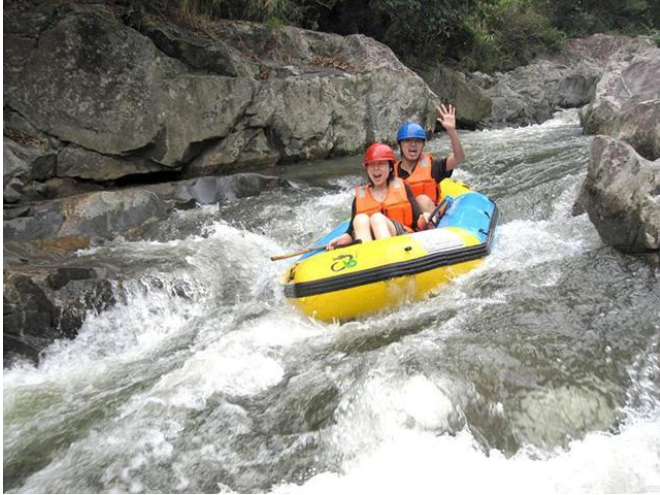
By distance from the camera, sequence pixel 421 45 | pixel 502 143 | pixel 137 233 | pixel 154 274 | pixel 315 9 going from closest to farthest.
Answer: pixel 154 274
pixel 137 233
pixel 502 143
pixel 315 9
pixel 421 45

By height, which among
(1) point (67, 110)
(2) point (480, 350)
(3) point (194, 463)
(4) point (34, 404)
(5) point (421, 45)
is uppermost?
(5) point (421, 45)

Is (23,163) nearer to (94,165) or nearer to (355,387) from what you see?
(94,165)

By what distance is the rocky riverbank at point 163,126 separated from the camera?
14.8 feet

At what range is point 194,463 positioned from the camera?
8.87 feet

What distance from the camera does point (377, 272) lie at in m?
3.98

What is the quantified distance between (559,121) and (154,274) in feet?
39.3

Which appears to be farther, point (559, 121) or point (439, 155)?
point (559, 121)

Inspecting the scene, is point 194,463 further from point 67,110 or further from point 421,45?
point 421,45

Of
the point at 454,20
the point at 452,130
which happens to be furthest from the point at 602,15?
the point at 452,130

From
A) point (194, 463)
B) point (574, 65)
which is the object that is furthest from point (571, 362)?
point (574, 65)

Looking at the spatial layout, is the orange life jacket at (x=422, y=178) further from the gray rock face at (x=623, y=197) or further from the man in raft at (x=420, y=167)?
the gray rock face at (x=623, y=197)

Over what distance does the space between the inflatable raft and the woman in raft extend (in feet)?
1.26

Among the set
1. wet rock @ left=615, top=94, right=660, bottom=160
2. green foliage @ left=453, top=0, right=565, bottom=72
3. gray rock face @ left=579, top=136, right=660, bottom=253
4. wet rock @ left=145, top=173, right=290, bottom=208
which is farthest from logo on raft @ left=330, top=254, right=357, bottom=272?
green foliage @ left=453, top=0, right=565, bottom=72

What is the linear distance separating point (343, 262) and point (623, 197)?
240 centimetres
